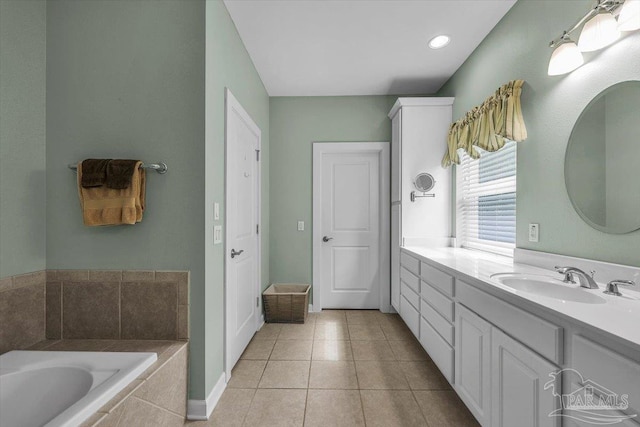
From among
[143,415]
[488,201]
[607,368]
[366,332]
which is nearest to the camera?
[607,368]

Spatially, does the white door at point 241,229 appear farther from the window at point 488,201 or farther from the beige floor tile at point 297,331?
the window at point 488,201

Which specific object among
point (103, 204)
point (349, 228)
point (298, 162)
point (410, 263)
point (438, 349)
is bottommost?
point (438, 349)

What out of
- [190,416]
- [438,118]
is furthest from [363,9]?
[190,416]

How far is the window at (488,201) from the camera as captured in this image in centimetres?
213

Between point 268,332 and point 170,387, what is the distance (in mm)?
1451

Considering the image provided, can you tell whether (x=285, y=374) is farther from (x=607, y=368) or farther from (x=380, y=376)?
(x=607, y=368)

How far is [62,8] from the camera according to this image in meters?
1.63

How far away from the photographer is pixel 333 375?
6.77 ft

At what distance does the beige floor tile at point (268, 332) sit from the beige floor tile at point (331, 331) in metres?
0.40

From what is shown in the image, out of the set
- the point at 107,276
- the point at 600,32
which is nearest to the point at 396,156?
the point at 600,32

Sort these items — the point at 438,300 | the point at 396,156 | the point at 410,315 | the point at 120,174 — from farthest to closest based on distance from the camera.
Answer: the point at 396,156 → the point at 410,315 → the point at 438,300 → the point at 120,174

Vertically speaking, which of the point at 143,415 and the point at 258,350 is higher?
the point at 143,415

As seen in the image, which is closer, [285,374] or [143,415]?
[143,415]

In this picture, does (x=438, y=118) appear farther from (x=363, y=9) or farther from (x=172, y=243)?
(x=172, y=243)
